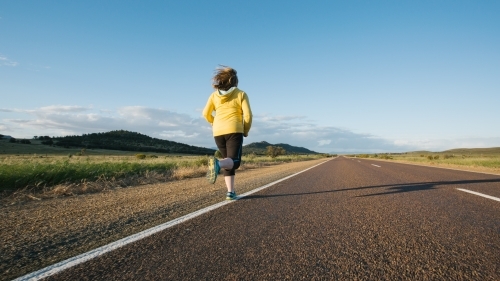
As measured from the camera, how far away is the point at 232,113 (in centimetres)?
501

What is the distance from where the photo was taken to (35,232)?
3104 mm

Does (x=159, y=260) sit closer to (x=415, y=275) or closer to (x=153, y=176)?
(x=415, y=275)

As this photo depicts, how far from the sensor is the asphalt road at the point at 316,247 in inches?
78.2

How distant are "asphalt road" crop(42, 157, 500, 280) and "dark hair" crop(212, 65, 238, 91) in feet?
Result: 6.80

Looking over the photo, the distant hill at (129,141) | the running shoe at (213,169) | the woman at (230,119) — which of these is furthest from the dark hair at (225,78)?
the distant hill at (129,141)

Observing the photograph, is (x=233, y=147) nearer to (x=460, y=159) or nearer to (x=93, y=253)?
(x=93, y=253)

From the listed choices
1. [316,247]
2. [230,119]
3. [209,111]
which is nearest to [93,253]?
[316,247]

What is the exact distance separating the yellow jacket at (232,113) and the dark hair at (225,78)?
0.42 ft

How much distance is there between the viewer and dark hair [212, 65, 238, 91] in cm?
502

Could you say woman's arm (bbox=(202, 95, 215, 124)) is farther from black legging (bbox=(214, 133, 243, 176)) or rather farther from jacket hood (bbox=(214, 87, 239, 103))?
black legging (bbox=(214, 133, 243, 176))

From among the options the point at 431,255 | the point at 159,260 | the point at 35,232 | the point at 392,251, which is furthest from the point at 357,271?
the point at 35,232

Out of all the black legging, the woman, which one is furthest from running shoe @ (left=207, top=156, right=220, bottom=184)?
the black legging

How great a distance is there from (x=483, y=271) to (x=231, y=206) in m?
3.06

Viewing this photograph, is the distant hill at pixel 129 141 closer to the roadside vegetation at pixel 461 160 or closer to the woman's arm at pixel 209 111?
the roadside vegetation at pixel 461 160
